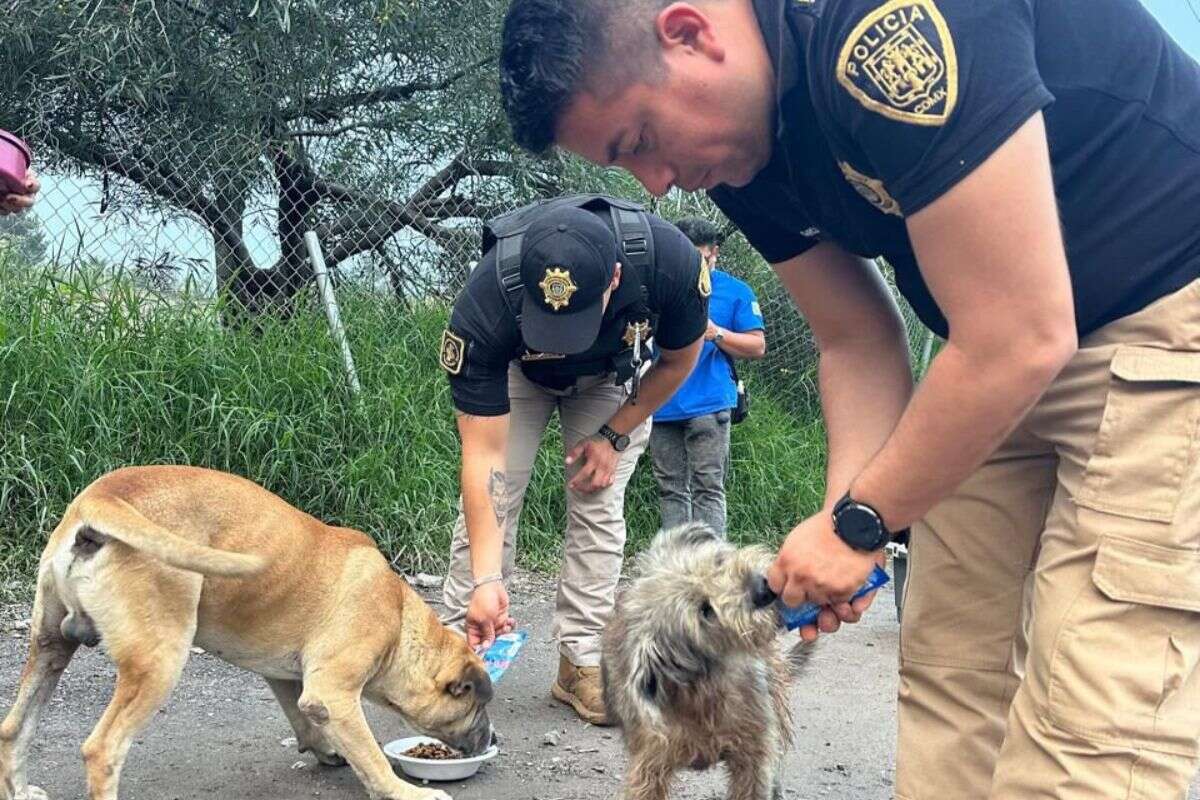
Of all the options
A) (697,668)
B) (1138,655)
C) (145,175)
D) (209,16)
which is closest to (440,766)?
(697,668)

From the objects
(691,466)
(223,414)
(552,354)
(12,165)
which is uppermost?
(12,165)

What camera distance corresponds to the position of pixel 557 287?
3.46m

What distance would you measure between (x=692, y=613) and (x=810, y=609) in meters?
0.61

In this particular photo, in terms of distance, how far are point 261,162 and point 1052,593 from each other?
5.38 meters

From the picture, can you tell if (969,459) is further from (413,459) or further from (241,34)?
(241,34)

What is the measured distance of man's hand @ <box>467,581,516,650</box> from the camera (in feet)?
11.4

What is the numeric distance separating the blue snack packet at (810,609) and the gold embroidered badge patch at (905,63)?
899mm

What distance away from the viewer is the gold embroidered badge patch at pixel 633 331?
404cm

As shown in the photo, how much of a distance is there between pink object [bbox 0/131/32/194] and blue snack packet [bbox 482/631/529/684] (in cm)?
213

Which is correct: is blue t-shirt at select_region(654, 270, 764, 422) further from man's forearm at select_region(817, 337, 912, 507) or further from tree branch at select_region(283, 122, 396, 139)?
man's forearm at select_region(817, 337, 912, 507)

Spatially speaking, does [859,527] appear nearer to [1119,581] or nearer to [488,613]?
[1119,581]

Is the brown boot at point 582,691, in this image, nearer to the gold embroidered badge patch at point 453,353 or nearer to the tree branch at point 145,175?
the gold embroidered badge patch at point 453,353

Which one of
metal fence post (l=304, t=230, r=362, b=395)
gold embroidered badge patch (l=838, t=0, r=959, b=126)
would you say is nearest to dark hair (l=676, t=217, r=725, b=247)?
metal fence post (l=304, t=230, r=362, b=395)

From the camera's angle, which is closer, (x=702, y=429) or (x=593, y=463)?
(x=593, y=463)
